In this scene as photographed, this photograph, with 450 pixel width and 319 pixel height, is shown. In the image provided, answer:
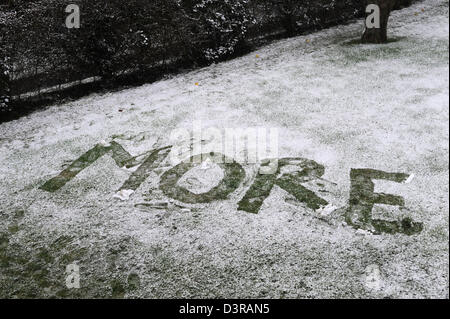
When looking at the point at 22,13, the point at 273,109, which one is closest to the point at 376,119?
the point at 273,109

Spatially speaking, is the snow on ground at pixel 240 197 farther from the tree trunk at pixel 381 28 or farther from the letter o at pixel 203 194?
the tree trunk at pixel 381 28

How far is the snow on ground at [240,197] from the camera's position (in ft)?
7.97

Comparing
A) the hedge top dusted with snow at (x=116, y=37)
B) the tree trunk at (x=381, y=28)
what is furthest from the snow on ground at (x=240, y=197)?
the tree trunk at (x=381, y=28)

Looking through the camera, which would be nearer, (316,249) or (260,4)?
(316,249)

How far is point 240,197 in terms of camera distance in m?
3.21

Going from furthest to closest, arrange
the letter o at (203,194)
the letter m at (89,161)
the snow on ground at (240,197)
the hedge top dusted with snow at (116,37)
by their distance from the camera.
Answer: the hedge top dusted with snow at (116,37), the letter m at (89,161), the letter o at (203,194), the snow on ground at (240,197)

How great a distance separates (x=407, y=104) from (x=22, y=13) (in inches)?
217

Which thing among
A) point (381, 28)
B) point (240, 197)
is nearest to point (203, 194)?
point (240, 197)

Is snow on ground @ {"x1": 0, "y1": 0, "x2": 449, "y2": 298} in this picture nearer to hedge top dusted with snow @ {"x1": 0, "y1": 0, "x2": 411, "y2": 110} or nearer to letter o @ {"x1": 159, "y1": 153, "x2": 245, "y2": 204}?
letter o @ {"x1": 159, "y1": 153, "x2": 245, "y2": 204}

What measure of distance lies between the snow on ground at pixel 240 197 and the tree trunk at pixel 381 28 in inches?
32.5

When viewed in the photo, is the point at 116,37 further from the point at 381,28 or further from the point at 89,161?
the point at 381,28
